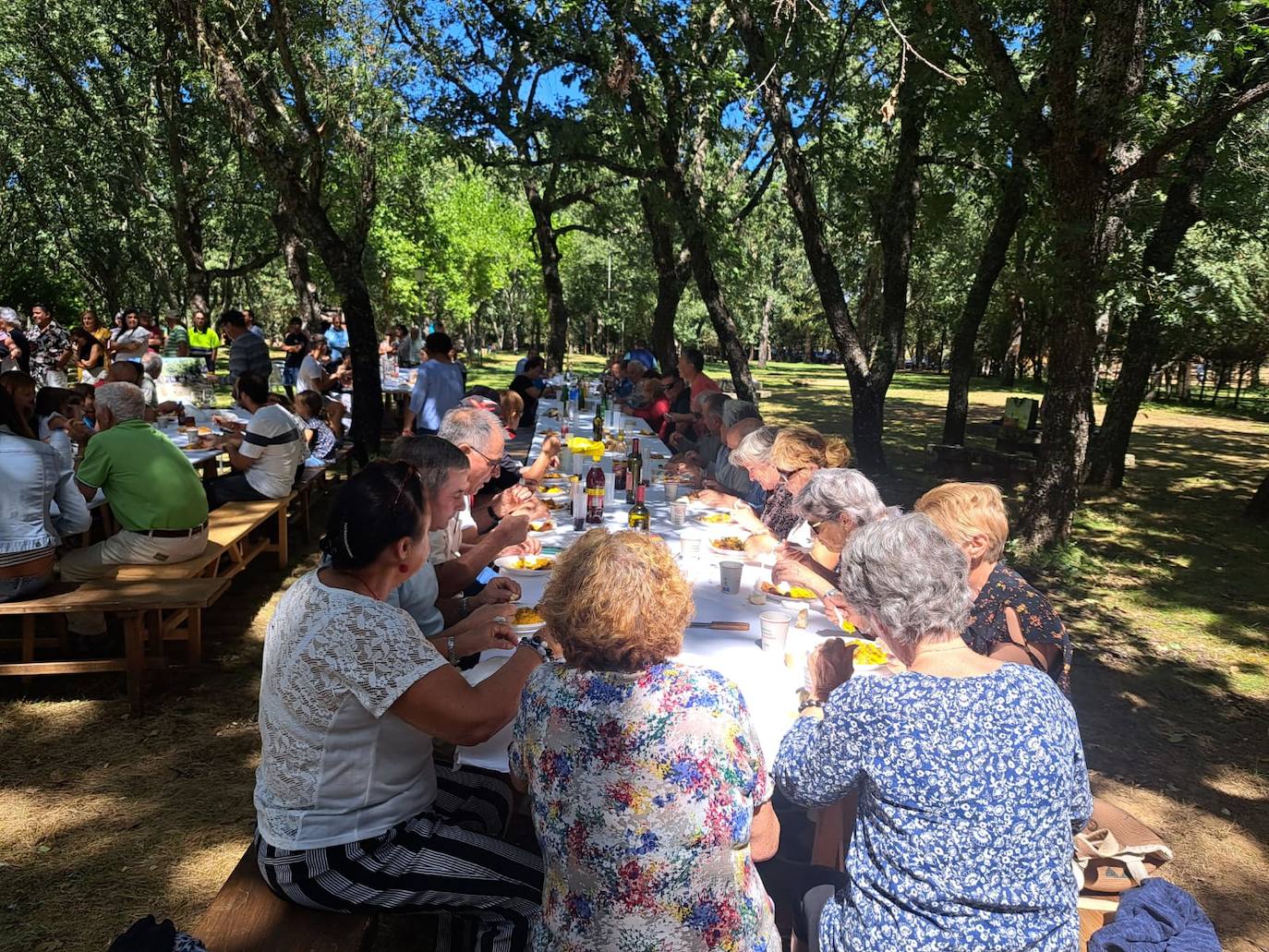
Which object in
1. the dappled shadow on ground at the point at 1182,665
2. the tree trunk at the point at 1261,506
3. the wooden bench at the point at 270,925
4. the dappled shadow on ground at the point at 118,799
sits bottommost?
the dappled shadow on ground at the point at 118,799

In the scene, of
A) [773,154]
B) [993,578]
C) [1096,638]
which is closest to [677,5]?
[773,154]

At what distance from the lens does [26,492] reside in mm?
4062

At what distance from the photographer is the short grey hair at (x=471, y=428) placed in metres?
4.14

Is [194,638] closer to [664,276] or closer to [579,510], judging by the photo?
[579,510]

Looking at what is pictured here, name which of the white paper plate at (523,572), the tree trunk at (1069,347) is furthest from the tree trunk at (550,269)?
the white paper plate at (523,572)

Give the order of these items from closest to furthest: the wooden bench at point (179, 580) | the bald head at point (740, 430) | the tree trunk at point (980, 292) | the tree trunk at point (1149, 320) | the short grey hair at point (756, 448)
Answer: the wooden bench at point (179, 580) → the short grey hair at point (756, 448) → the bald head at point (740, 430) → the tree trunk at point (1149, 320) → the tree trunk at point (980, 292)

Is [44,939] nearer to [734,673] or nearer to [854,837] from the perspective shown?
[734,673]

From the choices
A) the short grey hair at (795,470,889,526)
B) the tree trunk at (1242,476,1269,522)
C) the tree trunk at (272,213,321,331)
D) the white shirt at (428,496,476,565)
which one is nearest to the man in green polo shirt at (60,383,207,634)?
the white shirt at (428,496,476,565)

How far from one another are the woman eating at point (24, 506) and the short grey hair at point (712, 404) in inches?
185

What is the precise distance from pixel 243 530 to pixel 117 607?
4.67 feet

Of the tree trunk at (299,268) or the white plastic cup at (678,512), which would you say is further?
the tree trunk at (299,268)

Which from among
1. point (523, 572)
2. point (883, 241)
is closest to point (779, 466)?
point (523, 572)

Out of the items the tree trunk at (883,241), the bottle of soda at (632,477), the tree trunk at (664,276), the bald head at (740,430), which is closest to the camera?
the bottle of soda at (632,477)

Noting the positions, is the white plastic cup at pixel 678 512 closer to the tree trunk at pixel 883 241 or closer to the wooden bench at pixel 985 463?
the tree trunk at pixel 883 241
